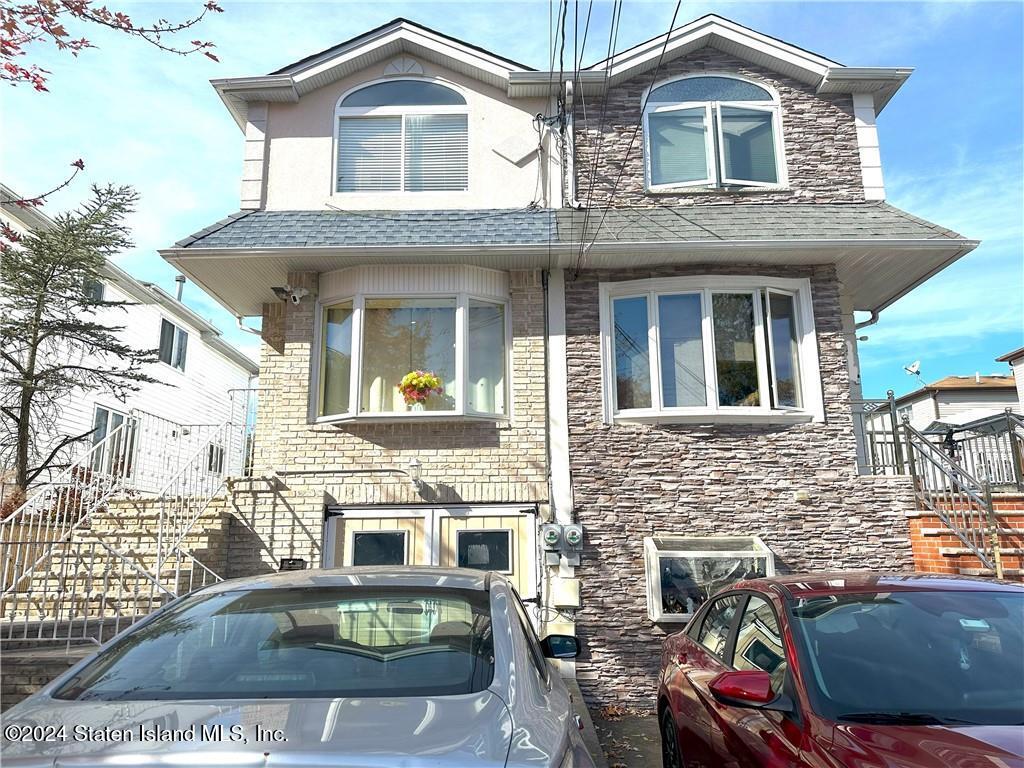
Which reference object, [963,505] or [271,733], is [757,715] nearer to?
[271,733]

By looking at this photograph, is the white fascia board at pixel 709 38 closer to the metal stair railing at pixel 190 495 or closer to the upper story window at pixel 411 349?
the upper story window at pixel 411 349

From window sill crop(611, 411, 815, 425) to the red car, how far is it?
13.8ft

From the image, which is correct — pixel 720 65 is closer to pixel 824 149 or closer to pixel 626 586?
pixel 824 149

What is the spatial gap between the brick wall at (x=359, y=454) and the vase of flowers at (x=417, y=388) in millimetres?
260

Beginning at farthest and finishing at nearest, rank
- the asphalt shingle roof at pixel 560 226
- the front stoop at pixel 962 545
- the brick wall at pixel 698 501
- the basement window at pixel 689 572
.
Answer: the asphalt shingle roof at pixel 560 226 → the brick wall at pixel 698 501 → the basement window at pixel 689 572 → the front stoop at pixel 962 545

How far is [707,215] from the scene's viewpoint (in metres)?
8.83

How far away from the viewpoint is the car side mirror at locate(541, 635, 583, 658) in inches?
146

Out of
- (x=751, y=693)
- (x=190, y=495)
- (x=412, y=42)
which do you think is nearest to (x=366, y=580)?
(x=751, y=693)

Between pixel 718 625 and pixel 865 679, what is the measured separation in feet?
4.85

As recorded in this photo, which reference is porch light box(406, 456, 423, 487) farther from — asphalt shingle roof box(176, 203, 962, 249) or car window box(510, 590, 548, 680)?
car window box(510, 590, 548, 680)

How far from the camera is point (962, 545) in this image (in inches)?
298

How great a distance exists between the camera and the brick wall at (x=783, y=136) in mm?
9188

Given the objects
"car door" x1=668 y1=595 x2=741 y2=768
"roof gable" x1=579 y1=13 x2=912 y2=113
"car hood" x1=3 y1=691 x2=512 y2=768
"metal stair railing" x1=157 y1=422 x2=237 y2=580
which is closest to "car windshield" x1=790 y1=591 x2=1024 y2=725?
"car door" x1=668 y1=595 x2=741 y2=768

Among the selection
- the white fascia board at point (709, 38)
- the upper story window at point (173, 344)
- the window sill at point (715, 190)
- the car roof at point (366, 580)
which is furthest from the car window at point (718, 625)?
the upper story window at point (173, 344)
